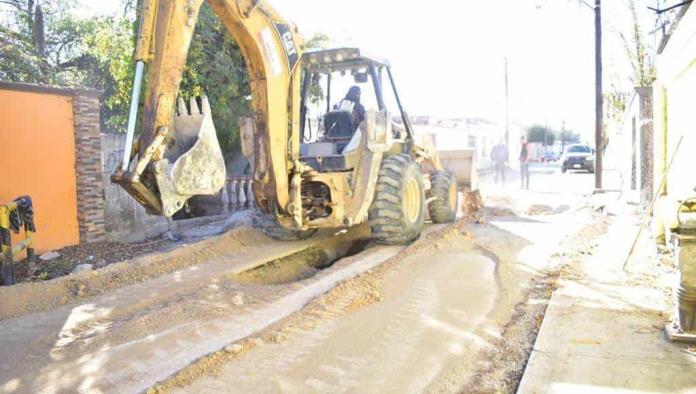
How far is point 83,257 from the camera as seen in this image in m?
8.60

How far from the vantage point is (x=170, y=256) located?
731 cm

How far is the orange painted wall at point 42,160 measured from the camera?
8445 mm

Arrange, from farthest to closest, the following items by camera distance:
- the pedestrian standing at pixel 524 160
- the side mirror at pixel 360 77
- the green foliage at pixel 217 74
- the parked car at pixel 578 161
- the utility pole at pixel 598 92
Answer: the parked car at pixel 578 161 → the pedestrian standing at pixel 524 160 → the utility pole at pixel 598 92 → the green foliage at pixel 217 74 → the side mirror at pixel 360 77

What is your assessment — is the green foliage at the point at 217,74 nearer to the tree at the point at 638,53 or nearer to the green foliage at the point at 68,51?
the green foliage at the point at 68,51

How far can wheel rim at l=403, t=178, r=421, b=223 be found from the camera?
8820 millimetres

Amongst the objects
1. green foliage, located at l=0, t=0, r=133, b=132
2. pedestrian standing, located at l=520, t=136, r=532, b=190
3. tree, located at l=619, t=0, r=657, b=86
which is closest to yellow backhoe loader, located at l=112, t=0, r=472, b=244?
green foliage, located at l=0, t=0, r=133, b=132

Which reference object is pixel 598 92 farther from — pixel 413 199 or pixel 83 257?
pixel 83 257

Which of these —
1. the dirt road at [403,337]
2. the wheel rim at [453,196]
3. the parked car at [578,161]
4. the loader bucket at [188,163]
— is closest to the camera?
the dirt road at [403,337]

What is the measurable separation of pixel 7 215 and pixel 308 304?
12.3 ft

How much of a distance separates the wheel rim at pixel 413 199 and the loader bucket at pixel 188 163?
3908 millimetres

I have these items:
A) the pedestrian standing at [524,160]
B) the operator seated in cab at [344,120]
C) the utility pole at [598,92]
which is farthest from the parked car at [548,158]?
the operator seated in cab at [344,120]

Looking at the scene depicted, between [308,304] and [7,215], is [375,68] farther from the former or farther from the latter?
Answer: [7,215]

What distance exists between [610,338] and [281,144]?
389 centimetres

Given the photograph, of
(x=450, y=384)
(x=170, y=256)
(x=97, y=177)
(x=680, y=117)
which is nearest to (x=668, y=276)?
(x=680, y=117)
